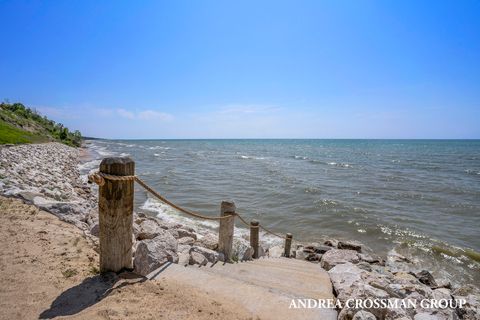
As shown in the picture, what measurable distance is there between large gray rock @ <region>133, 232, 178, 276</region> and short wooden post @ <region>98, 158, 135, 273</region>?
30 centimetres

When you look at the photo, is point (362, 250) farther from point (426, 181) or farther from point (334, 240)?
point (426, 181)

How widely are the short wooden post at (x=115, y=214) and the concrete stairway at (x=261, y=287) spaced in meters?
0.62

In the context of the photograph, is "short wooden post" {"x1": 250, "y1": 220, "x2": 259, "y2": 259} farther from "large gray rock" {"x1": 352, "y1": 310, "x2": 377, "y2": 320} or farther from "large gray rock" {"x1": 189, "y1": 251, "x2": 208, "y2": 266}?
"large gray rock" {"x1": 352, "y1": 310, "x2": 377, "y2": 320}

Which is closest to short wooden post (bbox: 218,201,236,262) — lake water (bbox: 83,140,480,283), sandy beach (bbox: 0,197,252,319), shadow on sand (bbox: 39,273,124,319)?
sandy beach (bbox: 0,197,252,319)

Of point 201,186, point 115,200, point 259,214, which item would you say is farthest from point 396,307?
point 201,186

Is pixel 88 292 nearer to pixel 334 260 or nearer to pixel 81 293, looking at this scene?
pixel 81 293

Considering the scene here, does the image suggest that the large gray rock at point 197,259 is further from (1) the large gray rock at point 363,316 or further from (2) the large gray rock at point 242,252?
(1) the large gray rock at point 363,316

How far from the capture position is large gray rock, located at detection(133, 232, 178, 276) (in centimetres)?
398

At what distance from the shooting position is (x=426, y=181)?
80.9 feet

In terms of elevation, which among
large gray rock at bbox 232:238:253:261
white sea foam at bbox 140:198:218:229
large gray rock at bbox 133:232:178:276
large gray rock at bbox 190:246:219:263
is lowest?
white sea foam at bbox 140:198:218:229

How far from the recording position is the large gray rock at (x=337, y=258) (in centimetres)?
793

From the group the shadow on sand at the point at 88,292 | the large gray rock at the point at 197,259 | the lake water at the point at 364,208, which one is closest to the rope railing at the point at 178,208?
the large gray rock at the point at 197,259

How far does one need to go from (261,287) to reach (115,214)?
7.32 ft

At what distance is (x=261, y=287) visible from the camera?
13.2 feet
